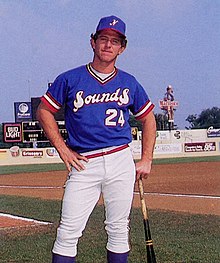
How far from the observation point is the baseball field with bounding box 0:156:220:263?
18.9 ft

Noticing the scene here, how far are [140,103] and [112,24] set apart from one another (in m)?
0.55

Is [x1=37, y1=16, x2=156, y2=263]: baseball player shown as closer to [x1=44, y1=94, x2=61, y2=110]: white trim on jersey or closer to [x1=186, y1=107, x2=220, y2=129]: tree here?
[x1=44, y1=94, x2=61, y2=110]: white trim on jersey

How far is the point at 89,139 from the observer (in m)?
3.76

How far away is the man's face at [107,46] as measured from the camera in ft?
12.3

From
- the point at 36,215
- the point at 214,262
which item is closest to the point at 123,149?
the point at 214,262

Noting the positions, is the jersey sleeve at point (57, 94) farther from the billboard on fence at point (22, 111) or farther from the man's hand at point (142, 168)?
the billboard on fence at point (22, 111)

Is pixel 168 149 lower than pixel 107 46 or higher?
lower

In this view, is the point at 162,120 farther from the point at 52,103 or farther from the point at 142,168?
the point at 52,103

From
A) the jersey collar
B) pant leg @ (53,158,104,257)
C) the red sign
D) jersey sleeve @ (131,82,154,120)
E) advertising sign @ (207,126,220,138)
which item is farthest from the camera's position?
the red sign

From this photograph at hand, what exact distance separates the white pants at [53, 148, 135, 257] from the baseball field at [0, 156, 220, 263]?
168cm

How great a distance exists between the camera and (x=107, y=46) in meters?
3.76

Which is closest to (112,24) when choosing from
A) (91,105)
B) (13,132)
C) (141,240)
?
(91,105)

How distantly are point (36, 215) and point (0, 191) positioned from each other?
6.63m

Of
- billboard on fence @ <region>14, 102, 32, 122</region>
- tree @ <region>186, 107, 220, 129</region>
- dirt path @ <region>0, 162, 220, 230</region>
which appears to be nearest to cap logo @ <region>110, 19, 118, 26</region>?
dirt path @ <region>0, 162, 220, 230</region>
